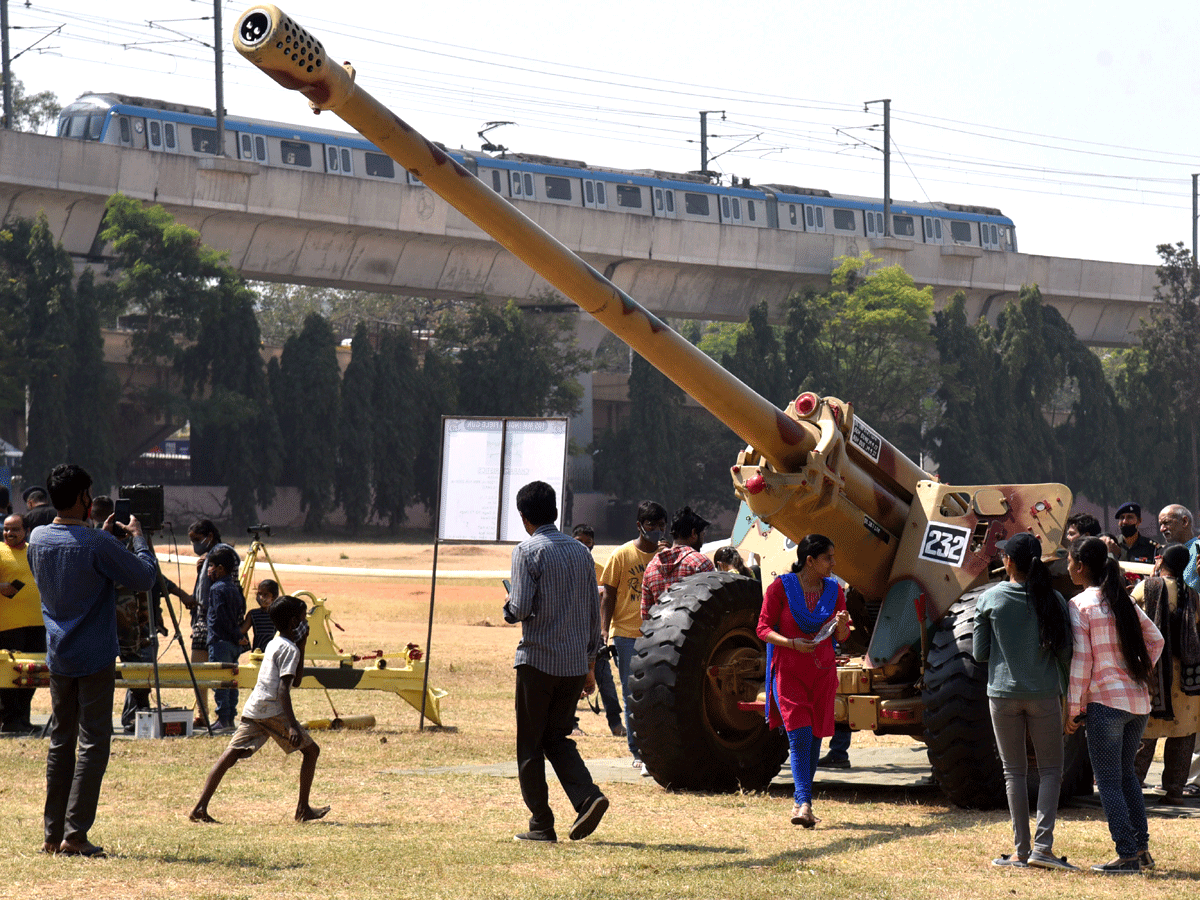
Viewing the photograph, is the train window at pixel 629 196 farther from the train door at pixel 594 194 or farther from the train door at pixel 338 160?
the train door at pixel 338 160

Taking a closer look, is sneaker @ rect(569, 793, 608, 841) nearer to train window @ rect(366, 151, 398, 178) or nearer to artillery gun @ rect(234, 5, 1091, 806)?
artillery gun @ rect(234, 5, 1091, 806)

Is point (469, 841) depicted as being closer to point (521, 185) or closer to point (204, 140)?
point (204, 140)

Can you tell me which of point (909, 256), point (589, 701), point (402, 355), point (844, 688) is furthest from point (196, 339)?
point (844, 688)

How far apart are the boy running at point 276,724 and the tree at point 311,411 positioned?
41.7 meters

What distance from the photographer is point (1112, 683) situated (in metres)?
7.40

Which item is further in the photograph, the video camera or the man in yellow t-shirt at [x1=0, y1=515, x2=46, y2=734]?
the man in yellow t-shirt at [x1=0, y1=515, x2=46, y2=734]

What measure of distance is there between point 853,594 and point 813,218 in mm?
47844

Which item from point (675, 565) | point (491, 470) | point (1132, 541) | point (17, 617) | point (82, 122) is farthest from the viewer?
point (82, 122)

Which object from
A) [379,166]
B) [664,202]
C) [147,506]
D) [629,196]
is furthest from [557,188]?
[147,506]

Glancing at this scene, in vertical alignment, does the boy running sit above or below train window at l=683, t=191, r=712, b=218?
below

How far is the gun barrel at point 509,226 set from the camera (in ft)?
24.2

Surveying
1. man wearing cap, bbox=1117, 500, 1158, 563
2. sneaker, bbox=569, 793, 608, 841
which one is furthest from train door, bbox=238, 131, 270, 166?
sneaker, bbox=569, 793, 608, 841

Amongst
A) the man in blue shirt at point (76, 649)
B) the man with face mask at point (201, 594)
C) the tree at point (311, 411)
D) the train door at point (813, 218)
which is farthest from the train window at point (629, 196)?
the man in blue shirt at point (76, 649)

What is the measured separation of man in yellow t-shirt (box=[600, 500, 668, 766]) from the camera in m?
11.6
